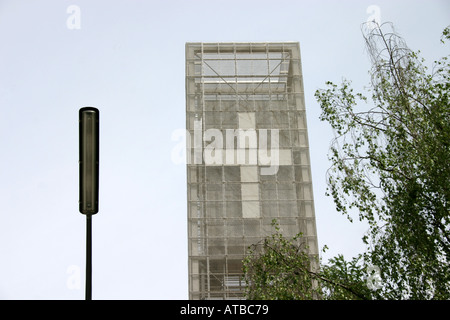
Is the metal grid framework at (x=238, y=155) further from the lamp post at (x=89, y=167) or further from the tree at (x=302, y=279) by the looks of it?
the lamp post at (x=89, y=167)

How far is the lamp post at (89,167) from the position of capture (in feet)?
14.3

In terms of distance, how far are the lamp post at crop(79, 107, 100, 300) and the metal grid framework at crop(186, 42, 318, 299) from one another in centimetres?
2333

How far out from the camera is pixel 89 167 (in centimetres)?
445

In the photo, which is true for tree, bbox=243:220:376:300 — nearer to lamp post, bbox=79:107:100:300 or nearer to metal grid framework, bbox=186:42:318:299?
lamp post, bbox=79:107:100:300

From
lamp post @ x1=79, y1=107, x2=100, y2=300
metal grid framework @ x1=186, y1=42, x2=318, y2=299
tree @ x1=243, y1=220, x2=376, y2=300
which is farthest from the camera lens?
metal grid framework @ x1=186, y1=42, x2=318, y2=299

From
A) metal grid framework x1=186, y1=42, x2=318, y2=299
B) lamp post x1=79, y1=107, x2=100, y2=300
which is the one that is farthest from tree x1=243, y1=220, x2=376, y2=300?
metal grid framework x1=186, y1=42, x2=318, y2=299

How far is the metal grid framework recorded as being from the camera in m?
27.9

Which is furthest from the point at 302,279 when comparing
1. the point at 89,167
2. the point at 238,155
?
the point at 238,155

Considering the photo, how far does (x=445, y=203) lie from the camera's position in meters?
11.3

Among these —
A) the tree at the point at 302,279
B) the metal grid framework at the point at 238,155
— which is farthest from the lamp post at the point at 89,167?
the metal grid framework at the point at 238,155

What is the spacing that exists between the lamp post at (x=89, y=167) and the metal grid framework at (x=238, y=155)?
76.5 feet

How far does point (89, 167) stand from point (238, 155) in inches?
1007

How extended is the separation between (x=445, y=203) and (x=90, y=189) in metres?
8.71

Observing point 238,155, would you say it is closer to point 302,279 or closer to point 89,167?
point 302,279
